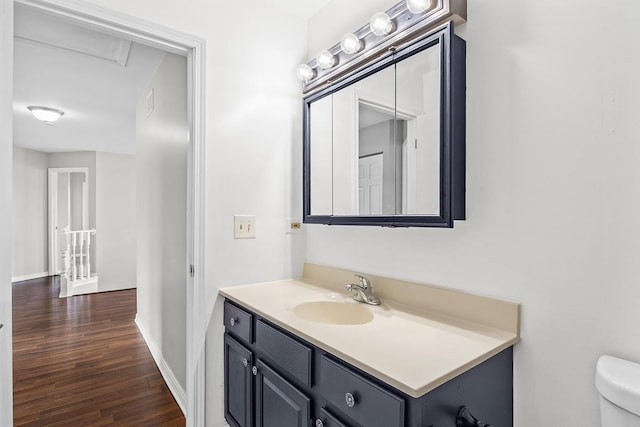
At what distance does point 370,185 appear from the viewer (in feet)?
4.94

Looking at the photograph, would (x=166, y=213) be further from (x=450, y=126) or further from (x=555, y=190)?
(x=555, y=190)

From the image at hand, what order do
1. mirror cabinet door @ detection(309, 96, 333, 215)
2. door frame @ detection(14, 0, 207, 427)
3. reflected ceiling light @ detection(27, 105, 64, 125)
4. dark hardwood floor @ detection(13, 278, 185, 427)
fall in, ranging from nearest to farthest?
door frame @ detection(14, 0, 207, 427)
mirror cabinet door @ detection(309, 96, 333, 215)
dark hardwood floor @ detection(13, 278, 185, 427)
reflected ceiling light @ detection(27, 105, 64, 125)

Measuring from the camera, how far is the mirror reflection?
4.06 feet

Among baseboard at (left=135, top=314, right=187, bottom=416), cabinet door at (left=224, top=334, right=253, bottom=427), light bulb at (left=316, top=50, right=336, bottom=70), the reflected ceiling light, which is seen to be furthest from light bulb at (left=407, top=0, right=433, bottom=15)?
the reflected ceiling light

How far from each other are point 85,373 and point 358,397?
2454mm

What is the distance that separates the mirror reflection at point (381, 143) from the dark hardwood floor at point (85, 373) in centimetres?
163

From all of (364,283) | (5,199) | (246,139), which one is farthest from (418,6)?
(5,199)

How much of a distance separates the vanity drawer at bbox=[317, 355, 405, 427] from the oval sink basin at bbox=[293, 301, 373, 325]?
0.42 m

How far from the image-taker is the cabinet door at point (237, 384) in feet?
4.74

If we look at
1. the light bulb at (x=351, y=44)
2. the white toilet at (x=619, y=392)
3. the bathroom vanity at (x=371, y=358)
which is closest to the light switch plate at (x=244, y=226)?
the bathroom vanity at (x=371, y=358)

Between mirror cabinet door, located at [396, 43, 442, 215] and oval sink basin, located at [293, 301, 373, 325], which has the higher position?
mirror cabinet door, located at [396, 43, 442, 215]

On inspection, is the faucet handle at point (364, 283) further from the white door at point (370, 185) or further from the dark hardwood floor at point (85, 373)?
the dark hardwood floor at point (85, 373)

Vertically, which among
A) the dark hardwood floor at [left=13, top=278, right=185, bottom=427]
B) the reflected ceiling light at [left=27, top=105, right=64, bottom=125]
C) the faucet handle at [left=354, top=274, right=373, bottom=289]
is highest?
the reflected ceiling light at [left=27, top=105, right=64, bottom=125]

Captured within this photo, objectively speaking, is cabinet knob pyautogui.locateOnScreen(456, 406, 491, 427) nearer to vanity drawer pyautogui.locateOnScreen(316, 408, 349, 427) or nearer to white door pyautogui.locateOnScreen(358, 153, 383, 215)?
vanity drawer pyautogui.locateOnScreen(316, 408, 349, 427)
